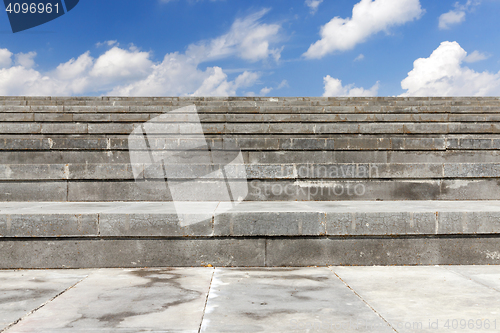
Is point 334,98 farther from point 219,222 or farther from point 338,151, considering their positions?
point 219,222

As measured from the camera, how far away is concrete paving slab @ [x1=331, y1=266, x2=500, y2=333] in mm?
2254

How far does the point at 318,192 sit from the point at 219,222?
244 centimetres

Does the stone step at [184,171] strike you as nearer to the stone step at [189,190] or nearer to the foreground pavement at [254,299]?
the stone step at [189,190]

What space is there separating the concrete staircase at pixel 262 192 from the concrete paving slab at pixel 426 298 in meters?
0.37

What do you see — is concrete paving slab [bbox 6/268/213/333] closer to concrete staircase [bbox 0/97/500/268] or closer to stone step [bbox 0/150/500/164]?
concrete staircase [bbox 0/97/500/268]

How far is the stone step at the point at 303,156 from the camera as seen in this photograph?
21.2ft

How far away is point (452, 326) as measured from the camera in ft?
7.28

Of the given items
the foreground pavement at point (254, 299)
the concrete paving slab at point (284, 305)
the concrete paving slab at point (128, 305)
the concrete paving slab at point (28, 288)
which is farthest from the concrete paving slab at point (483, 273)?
the concrete paving slab at point (28, 288)

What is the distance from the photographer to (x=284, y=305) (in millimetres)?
2602

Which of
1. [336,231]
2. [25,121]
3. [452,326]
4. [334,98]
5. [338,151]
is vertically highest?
[334,98]

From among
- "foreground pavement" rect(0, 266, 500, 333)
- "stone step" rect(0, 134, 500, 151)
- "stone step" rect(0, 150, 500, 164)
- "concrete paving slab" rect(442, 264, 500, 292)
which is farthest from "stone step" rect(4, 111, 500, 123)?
"foreground pavement" rect(0, 266, 500, 333)

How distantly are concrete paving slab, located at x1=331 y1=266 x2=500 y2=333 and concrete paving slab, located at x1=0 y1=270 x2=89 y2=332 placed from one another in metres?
2.68

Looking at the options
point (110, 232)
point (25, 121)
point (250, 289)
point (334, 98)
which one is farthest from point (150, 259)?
point (334, 98)

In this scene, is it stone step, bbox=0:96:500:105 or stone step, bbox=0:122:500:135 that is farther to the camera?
stone step, bbox=0:96:500:105
